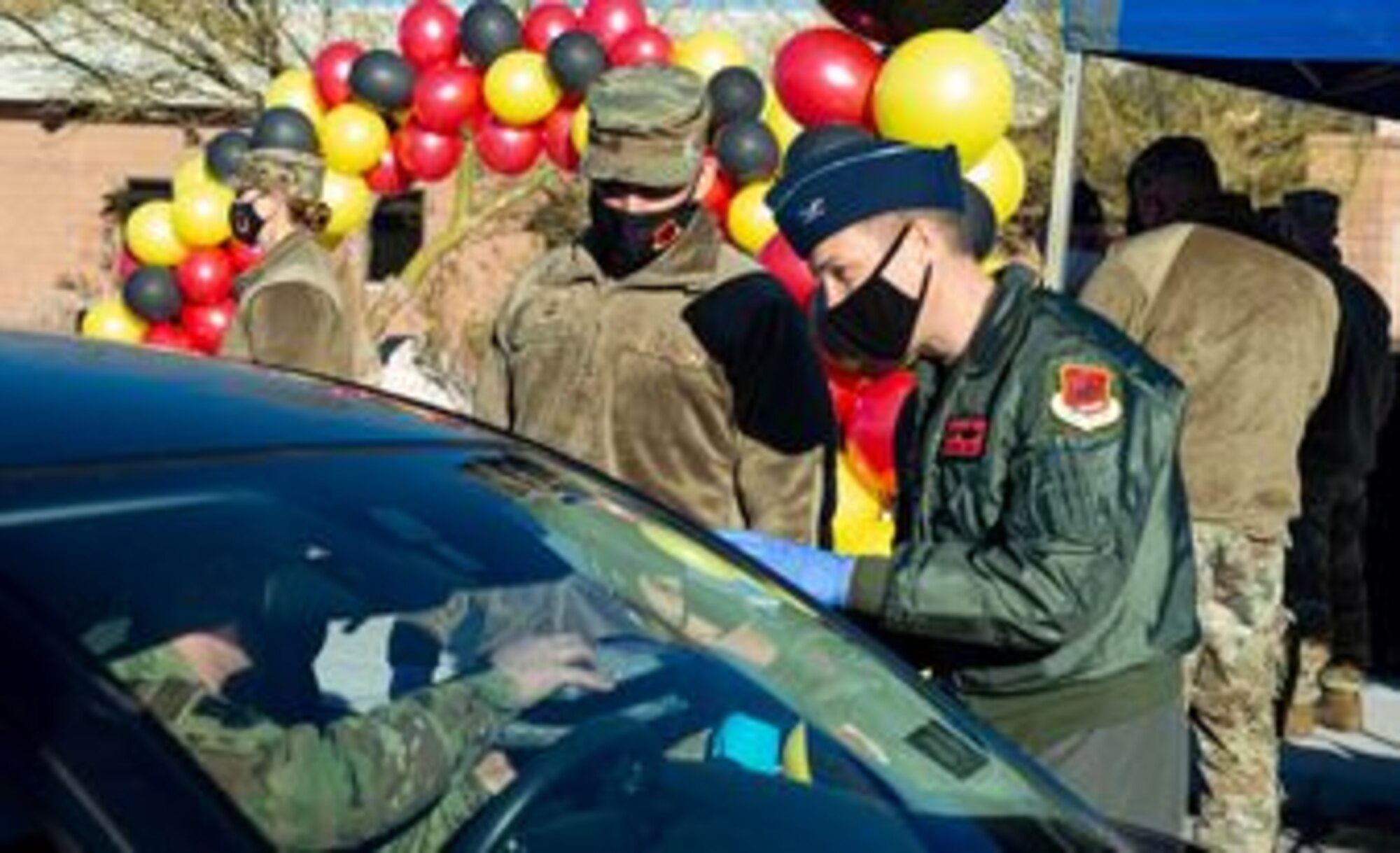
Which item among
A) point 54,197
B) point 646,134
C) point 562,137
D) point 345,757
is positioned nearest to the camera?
point 345,757

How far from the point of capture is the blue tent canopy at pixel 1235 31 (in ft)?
15.5

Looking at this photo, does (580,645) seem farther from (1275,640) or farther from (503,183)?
(503,183)

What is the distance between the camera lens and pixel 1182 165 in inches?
209

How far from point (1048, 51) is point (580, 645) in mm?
15310

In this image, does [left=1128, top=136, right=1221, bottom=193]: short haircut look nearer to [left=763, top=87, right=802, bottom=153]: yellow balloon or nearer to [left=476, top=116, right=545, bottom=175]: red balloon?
[left=763, top=87, right=802, bottom=153]: yellow balloon

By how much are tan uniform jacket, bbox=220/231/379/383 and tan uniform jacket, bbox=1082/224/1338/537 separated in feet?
6.37

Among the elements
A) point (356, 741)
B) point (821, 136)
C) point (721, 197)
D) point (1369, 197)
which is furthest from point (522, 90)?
point (1369, 197)

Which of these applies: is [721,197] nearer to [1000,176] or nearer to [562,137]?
[1000,176]

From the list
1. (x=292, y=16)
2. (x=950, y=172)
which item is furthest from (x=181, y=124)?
(x=950, y=172)

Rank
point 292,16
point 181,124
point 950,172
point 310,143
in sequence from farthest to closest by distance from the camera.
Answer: point 181,124, point 292,16, point 310,143, point 950,172

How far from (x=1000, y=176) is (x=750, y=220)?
84 centimetres

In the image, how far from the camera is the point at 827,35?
19.4 feet

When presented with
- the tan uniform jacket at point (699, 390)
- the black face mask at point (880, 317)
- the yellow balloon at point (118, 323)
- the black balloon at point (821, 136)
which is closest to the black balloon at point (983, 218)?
the black balloon at point (821, 136)

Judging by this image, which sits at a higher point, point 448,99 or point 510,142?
point 448,99
